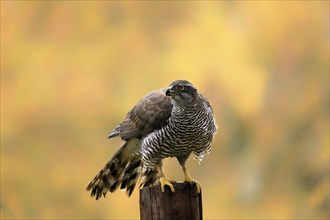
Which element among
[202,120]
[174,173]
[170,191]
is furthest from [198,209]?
[174,173]

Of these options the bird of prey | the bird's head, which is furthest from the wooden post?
the bird's head

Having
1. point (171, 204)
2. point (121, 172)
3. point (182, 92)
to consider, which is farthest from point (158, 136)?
point (171, 204)

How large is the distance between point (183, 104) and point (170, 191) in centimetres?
96

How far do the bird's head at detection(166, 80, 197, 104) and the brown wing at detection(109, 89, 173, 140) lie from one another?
21 centimetres

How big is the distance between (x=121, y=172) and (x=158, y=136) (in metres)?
0.60

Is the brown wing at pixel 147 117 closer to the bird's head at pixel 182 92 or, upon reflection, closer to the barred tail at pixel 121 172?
the barred tail at pixel 121 172

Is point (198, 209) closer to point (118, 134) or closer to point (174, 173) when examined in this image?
point (118, 134)

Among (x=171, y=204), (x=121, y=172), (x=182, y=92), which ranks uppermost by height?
(x=182, y=92)

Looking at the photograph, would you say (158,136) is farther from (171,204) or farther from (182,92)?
(171,204)

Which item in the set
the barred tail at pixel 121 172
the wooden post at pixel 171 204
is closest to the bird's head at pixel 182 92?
the barred tail at pixel 121 172

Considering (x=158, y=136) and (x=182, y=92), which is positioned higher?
(x=182, y=92)

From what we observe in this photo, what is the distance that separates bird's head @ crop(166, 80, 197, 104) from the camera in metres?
3.54

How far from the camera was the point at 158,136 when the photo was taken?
3.84 m

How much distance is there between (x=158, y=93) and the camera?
13.2ft
